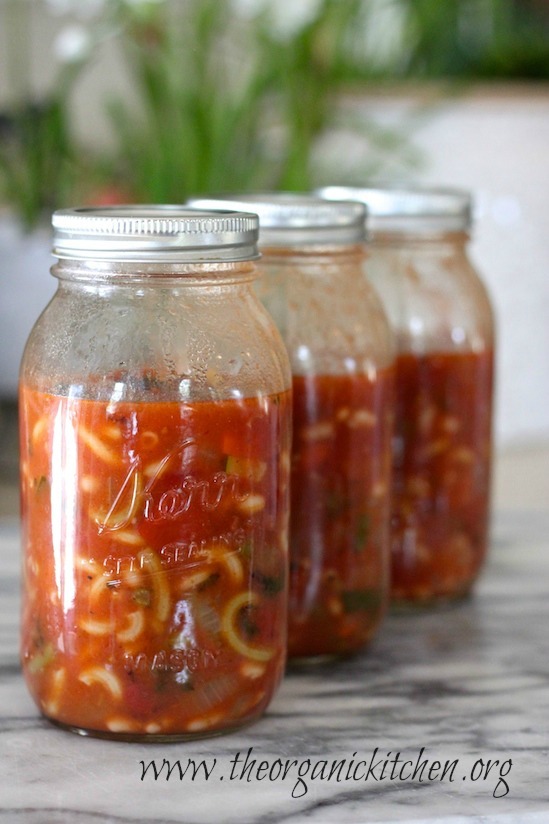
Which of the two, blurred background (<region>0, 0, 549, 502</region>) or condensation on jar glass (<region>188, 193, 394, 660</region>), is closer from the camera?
condensation on jar glass (<region>188, 193, 394, 660</region>)

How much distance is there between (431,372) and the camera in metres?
0.94

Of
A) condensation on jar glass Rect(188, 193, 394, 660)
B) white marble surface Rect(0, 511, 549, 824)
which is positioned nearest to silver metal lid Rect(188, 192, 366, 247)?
condensation on jar glass Rect(188, 193, 394, 660)

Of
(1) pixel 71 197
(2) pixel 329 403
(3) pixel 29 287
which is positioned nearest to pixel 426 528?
(2) pixel 329 403

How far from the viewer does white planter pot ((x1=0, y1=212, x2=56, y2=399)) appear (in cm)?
143

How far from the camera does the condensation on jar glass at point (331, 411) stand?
2.59ft

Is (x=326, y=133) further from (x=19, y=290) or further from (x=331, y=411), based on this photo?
(x=331, y=411)

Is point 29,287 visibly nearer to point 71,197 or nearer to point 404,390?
point 71,197

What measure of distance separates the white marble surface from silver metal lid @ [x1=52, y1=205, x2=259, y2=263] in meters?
0.30

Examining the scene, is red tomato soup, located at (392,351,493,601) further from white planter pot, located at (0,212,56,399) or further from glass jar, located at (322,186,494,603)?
white planter pot, located at (0,212,56,399)

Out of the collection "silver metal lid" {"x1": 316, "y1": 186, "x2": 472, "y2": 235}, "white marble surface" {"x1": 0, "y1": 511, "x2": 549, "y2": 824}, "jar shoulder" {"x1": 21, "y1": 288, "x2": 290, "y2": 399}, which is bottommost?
"white marble surface" {"x1": 0, "y1": 511, "x2": 549, "y2": 824}

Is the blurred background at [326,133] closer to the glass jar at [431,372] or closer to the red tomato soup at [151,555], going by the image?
the glass jar at [431,372]

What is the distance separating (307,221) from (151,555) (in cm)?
26

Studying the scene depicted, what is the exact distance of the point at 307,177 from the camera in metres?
1.46

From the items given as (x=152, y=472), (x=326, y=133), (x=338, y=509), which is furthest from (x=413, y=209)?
(x=326, y=133)
